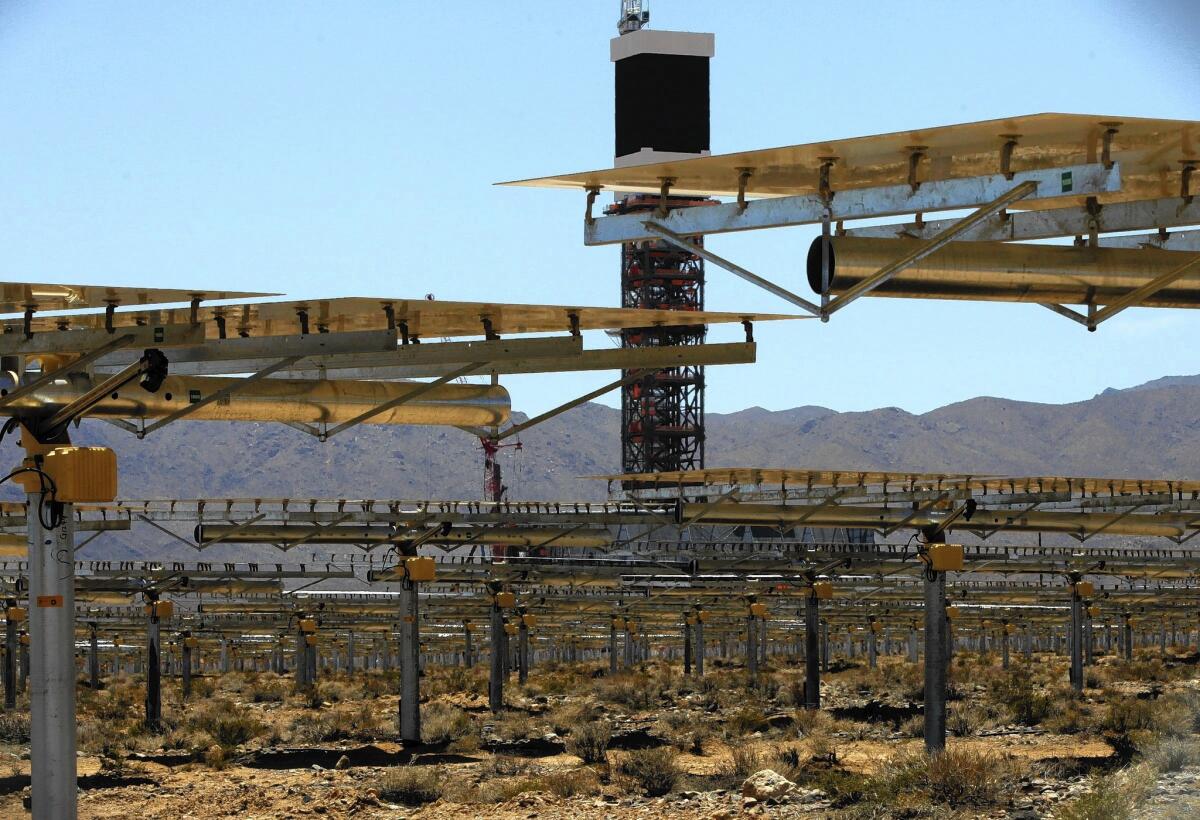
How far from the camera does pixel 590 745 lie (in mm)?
30578

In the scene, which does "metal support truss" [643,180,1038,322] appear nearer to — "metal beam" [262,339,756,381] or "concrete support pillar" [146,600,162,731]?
"metal beam" [262,339,756,381]

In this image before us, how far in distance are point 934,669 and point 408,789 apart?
8.64 m

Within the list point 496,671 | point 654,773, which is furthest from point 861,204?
point 496,671

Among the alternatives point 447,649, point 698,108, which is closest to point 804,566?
point 447,649

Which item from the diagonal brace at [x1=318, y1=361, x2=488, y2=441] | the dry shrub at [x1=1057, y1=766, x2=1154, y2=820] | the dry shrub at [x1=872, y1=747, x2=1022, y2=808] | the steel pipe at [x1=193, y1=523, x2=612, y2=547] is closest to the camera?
the dry shrub at [x1=1057, y1=766, x2=1154, y2=820]

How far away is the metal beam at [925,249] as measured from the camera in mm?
12398

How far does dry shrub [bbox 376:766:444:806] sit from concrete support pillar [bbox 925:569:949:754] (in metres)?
7.84

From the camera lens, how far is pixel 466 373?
19625mm

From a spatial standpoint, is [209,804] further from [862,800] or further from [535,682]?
[535,682]

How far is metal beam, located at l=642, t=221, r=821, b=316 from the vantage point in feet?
41.9

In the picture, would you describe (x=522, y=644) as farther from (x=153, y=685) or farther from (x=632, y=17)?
(x=632, y=17)

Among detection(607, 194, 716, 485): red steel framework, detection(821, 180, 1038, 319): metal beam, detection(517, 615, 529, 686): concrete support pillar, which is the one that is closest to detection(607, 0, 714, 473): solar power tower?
detection(607, 194, 716, 485): red steel framework

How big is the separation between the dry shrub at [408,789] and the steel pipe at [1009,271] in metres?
14.0

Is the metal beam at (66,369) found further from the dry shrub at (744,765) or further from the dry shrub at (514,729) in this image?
the dry shrub at (514,729)
